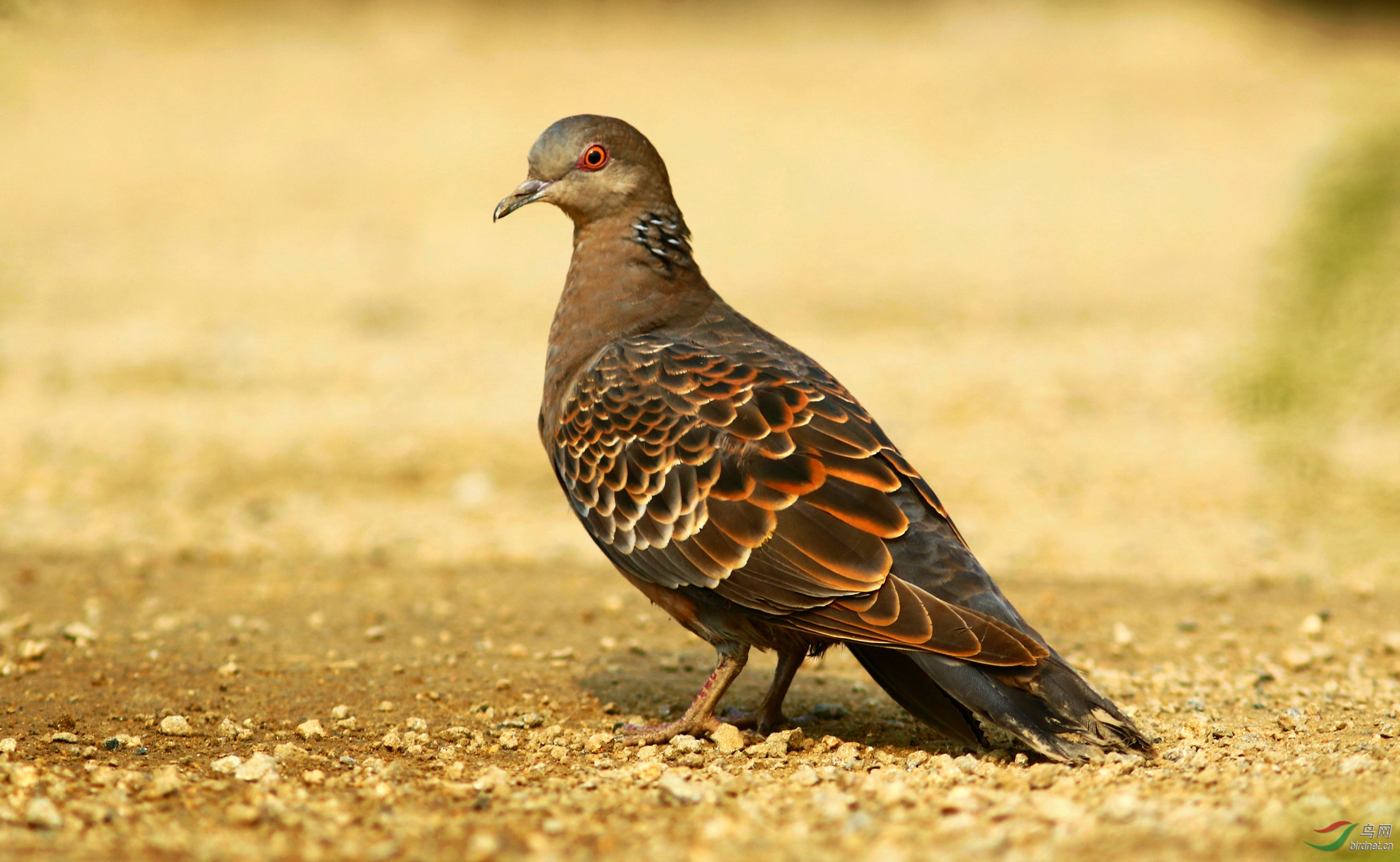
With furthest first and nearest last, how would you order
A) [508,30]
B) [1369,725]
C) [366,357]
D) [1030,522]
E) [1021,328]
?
[508,30]
[1021,328]
[366,357]
[1030,522]
[1369,725]

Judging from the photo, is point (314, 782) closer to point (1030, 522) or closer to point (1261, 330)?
point (1261, 330)

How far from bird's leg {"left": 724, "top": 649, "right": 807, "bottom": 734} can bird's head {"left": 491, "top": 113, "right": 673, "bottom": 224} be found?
2.10 meters

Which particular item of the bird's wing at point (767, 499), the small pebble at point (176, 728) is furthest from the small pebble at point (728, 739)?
the small pebble at point (176, 728)

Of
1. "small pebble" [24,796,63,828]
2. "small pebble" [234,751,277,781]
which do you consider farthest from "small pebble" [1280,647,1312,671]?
"small pebble" [24,796,63,828]

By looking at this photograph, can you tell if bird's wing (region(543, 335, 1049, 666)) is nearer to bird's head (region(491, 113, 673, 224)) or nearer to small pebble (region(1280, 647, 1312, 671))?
bird's head (region(491, 113, 673, 224))

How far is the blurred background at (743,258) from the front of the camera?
24.9 feet

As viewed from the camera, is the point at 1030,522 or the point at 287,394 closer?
the point at 1030,522

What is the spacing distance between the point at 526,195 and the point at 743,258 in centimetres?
1093

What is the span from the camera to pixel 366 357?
12.9m

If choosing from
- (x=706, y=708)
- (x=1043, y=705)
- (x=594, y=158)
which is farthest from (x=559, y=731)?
(x=594, y=158)

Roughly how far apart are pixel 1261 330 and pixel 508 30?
23640 mm

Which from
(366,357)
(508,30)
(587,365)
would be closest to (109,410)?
(366,357)

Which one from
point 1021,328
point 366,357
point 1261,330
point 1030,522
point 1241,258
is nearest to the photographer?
point 1261,330

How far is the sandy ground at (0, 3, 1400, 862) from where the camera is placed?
12.9 ft
